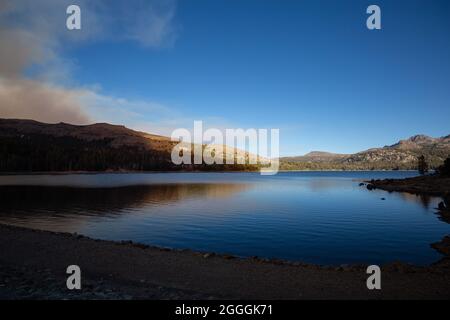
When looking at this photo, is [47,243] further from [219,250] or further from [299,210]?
[299,210]

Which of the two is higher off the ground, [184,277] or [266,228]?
→ [184,277]

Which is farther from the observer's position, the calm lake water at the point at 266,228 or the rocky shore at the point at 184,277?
the calm lake water at the point at 266,228

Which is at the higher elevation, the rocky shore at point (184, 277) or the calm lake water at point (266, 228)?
the rocky shore at point (184, 277)

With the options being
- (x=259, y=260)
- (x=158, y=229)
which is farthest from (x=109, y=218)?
(x=259, y=260)

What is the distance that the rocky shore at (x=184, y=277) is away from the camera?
1370cm

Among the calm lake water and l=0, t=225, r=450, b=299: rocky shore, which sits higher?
l=0, t=225, r=450, b=299: rocky shore

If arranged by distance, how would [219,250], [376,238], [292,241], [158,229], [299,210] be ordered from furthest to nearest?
1. [299,210]
2. [158,229]
3. [376,238]
4. [292,241]
5. [219,250]

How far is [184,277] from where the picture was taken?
53.0ft

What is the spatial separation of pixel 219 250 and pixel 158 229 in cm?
1082

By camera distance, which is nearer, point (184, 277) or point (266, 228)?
point (184, 277)

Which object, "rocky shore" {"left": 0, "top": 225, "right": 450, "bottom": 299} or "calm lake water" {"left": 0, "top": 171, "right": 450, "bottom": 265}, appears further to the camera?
"calm lake water" {"left": 0, "top": 171, "right": 450, "bottom": 265}

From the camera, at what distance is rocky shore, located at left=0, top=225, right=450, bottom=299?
13703mm
